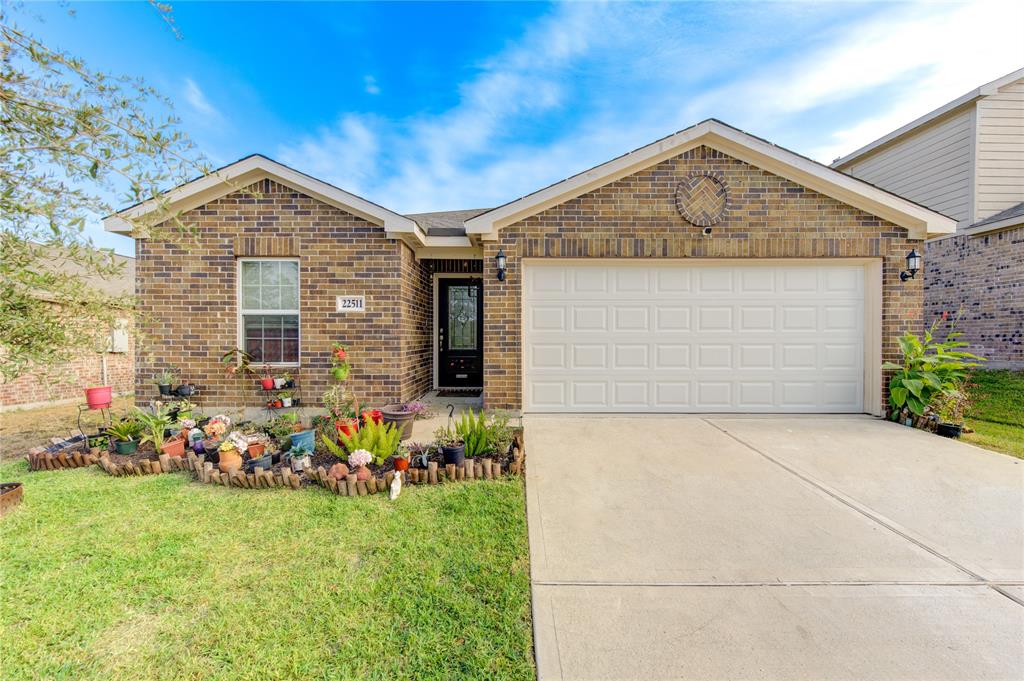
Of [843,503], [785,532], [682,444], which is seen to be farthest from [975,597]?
[682,444]

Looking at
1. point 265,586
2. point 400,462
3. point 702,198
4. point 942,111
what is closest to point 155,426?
point 400,462

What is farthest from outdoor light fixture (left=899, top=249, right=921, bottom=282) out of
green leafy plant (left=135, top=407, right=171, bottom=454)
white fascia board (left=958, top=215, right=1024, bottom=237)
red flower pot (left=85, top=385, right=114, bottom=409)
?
red flower pot (left=85, top=385, right=114, bottom=409)

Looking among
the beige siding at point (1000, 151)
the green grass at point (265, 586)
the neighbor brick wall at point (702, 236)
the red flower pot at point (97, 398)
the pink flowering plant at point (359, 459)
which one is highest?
the beige siding at point (1000, 151)

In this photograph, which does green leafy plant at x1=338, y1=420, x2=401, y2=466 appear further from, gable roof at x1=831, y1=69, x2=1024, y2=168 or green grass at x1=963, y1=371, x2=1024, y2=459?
gable roof at x1=831, y1=69, x2=1024, y2=168

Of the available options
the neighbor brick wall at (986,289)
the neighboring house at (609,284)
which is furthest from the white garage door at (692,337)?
the neighbor brick wall at (986,289)

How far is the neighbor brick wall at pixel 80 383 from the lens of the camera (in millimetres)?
8062

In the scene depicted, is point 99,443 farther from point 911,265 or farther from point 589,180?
point 911,265

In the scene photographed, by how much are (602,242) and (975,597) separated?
5288mm

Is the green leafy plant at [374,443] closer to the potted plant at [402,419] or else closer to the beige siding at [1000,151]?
the potted plant at [402,419]

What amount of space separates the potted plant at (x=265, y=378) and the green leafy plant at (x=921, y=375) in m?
9.47

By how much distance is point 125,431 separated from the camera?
16.1ft

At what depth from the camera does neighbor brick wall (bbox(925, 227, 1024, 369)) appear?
879 cm

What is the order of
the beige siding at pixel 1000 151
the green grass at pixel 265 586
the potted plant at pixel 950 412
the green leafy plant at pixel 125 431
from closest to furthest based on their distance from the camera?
the green grass at pixel 265 586, the green leafy plant at pixel 125 431, the potted plant at pixel 950 412, the beige siding at pixel 1000 151

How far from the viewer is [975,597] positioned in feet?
7.75
